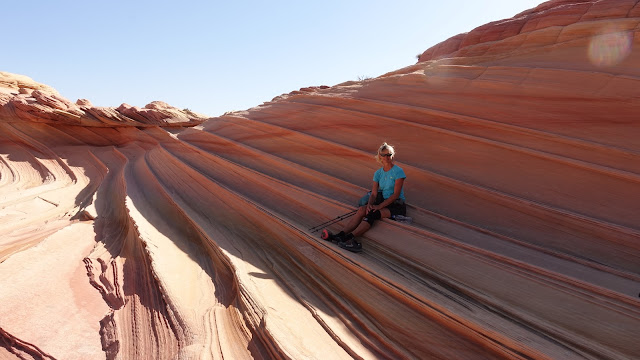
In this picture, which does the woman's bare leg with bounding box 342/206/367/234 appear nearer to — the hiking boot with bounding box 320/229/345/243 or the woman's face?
the hiking boot with bounding box 320/229/345/243

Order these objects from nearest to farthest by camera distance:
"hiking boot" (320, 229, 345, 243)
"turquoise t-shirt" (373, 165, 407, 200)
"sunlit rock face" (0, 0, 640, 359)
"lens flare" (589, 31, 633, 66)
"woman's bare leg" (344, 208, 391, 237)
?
"sunlit rock face" (0, 0, 640, 359) → "hiking boot" (320, 229, 345, 243) → "woman's bare leg" (344, 208, 391, 237) → "turquoise t-shirt" (373, 165, 407, 200) → "lens flare" (589, 31, 633, 66)

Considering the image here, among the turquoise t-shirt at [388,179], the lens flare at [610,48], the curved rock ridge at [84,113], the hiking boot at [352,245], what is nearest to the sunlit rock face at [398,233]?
the lens flare at [610,48]

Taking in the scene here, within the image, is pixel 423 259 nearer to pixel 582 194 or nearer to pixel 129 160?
pixel 582 194

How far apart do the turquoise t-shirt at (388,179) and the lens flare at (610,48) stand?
8.32 feet

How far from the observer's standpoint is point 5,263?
9.30 ft

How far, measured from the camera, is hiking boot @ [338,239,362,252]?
2.89 meters

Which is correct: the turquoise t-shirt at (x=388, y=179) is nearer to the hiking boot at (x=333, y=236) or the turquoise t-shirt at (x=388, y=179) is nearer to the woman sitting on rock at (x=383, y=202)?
the woman sitting on rock at (x=383, y=202)

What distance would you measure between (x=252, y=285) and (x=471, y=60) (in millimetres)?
4215

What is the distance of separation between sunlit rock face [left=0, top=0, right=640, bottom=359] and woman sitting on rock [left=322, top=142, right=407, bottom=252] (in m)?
0.11

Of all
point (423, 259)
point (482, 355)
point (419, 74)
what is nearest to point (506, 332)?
point (482, 355)

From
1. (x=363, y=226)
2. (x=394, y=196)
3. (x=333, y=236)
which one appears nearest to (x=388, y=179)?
(x=394, y=196)

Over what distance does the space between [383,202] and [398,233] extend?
34 cm

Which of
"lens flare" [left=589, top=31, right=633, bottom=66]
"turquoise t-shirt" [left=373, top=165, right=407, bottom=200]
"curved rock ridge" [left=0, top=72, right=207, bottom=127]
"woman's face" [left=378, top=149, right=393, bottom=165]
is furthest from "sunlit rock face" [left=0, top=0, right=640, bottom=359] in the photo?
"curved rock ridge" [left=0, top=72, right=207, bottom=127]

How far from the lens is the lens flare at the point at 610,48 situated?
3473 mm
